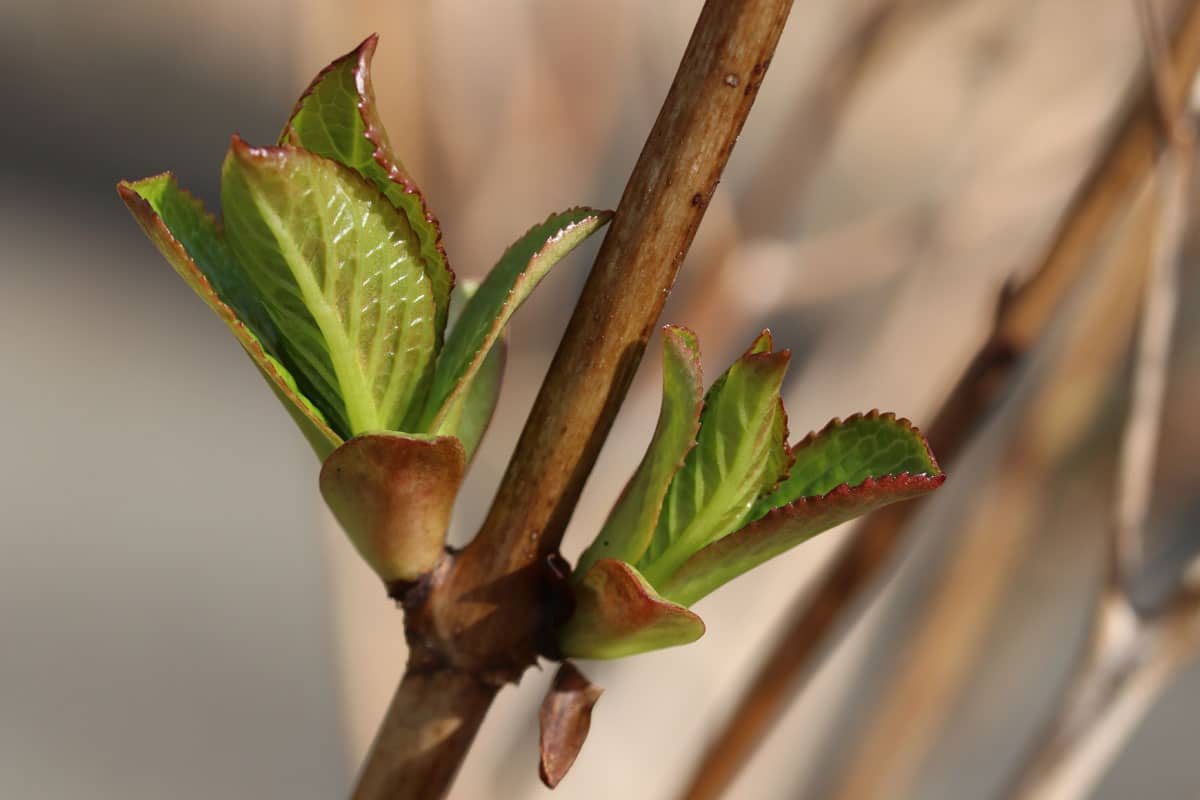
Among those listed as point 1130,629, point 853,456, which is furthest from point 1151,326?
point 853,456

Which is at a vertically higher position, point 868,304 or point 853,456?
point 868,304

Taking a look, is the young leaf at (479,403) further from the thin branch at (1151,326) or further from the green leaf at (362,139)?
the thin branch at (1151,326)

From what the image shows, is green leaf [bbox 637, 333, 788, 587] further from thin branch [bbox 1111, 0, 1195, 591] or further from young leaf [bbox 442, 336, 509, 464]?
thin branch [bbox 1111, 0, 1195, 591]

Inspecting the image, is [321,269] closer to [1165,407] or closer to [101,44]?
[1165,407]

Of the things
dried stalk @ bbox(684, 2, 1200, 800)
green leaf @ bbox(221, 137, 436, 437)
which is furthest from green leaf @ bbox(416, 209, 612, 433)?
dried stalk @ bbox(684, 2, 1200, 800)

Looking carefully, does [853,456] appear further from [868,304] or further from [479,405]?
[868,304]

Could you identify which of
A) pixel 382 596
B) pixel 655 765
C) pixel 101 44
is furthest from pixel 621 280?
pixel 101 44
